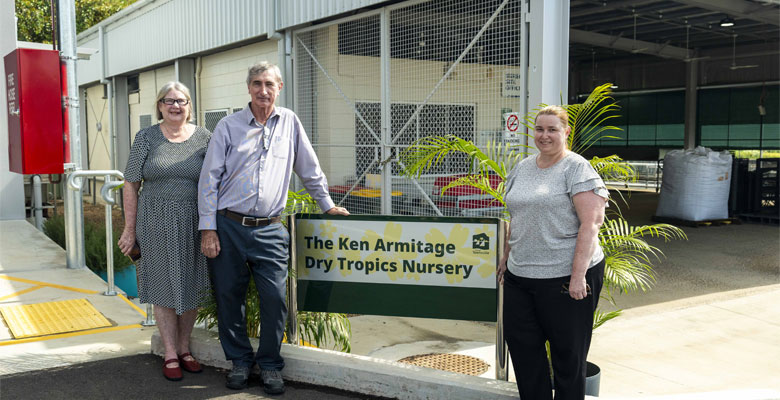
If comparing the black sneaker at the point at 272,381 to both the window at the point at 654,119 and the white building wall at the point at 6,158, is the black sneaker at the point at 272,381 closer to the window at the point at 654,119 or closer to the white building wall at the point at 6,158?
the white building wall at the point at 6,158

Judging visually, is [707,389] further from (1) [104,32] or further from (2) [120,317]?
(1) [104,32]

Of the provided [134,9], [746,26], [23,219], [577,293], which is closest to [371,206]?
[577,293]

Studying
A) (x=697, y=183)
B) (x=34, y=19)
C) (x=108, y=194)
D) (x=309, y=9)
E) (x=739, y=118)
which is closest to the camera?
(x=108, y=194)

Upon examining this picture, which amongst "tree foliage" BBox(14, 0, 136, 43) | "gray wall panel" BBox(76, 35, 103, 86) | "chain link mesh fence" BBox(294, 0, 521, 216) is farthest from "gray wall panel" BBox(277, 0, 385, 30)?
"tree foliage" BBox(14, 0, 136, 43)

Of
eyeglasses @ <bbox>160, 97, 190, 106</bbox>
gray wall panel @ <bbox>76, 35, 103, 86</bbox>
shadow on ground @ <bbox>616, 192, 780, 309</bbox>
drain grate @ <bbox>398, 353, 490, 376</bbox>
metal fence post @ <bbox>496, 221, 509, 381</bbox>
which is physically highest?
gray wall panel @ <bbox>76, 35, 103, 86</bbox>

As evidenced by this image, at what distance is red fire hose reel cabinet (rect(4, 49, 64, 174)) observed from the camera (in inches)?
285

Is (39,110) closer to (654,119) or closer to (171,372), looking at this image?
(171,372)

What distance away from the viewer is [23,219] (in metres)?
11.3

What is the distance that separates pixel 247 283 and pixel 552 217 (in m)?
1.80

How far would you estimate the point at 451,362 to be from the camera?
5203mm

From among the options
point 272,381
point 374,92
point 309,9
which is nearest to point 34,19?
point 309,9

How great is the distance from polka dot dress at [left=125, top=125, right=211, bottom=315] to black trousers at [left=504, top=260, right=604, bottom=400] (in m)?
1.83

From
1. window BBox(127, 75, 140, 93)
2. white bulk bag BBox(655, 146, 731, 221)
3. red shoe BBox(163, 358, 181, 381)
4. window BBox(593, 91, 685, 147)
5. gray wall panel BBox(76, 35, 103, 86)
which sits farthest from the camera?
window BBox(593, 91, 685, 147)

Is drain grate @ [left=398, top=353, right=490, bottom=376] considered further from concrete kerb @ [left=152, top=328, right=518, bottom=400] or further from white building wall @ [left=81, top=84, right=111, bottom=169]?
white building wall @ [left=81, top=84, right=111, bottom=169]
